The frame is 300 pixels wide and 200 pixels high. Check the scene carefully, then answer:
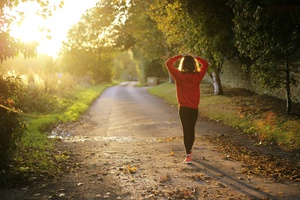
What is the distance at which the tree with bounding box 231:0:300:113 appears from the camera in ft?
34.4

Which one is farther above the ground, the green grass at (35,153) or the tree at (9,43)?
the tree at (9,43)

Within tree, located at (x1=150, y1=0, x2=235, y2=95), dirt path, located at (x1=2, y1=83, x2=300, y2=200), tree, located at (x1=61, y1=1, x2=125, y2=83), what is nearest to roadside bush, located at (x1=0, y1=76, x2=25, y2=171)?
dirt path, located at (x1=2, y1=83, x2=300, y2=200)

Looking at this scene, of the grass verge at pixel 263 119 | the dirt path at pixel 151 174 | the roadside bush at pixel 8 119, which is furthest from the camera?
the grass verge at pixel 263 119

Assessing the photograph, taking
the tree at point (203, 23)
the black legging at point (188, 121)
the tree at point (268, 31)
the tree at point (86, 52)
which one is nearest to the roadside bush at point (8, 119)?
the black legging at point (188, 121)

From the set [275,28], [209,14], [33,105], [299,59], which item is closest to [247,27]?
[275,28]

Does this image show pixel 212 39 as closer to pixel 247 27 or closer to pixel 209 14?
pixel 209 14

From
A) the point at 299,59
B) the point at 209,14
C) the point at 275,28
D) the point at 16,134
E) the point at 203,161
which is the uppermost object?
the point at 209,14

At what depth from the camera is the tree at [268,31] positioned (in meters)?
10.5

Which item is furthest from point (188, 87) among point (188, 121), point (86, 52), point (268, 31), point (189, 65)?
point (86, 52)

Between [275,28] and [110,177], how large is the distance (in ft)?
25.0

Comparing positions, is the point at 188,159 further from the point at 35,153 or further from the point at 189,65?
the point at 35,153

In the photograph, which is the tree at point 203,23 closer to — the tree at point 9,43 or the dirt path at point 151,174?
the dirt path at point 151,174

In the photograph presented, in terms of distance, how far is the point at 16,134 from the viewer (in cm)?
628

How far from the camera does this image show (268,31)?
36.4 feet
